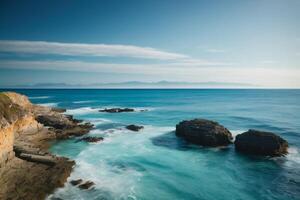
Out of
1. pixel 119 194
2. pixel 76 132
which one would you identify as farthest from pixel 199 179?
pixel 76 132

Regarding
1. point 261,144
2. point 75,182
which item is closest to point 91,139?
point 75,182

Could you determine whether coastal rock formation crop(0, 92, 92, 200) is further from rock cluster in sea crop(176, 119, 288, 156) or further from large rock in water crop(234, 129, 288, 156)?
large rock in water crop(234, 129, 288, 156)

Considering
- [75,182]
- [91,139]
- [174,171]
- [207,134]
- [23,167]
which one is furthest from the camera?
[91,139]

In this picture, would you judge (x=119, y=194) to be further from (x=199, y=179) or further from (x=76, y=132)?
(x=76, y=132)

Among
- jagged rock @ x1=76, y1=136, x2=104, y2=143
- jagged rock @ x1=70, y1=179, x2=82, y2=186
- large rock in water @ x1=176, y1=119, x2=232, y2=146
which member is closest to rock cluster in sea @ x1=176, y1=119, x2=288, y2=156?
large rock in water @ x1=176, y1=119, x2=232, y2=146

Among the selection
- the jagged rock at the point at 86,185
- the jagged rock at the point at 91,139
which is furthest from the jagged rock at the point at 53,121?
the jagged rock at the point at 86,185

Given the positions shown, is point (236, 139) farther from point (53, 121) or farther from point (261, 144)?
point (53, 121)
